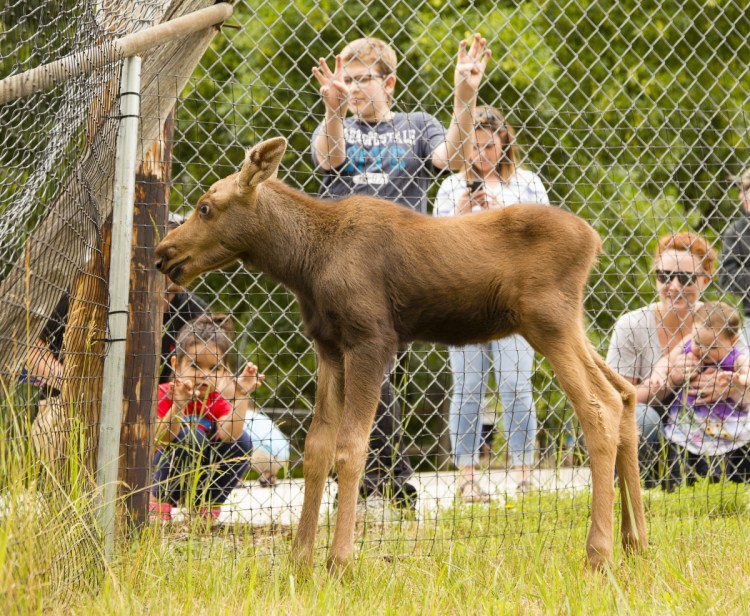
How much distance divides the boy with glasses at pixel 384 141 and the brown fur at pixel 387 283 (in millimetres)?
833

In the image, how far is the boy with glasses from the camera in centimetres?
483

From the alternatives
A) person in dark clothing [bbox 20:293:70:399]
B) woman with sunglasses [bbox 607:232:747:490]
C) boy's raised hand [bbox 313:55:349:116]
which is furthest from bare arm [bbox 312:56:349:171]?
woman with sunglasses [bbox 607:232:747:490]

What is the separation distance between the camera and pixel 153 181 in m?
4.46

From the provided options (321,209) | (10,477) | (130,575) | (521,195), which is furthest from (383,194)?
(10,477)

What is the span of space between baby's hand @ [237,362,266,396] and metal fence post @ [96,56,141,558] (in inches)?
43.1

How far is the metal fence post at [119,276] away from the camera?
3.72m

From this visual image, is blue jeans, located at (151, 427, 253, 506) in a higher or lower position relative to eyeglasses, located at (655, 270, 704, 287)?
lower

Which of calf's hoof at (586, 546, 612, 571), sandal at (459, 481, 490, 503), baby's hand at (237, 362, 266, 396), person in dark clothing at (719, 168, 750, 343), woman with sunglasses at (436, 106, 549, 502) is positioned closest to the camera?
calf's hoof at (586, 546, 612, 571)

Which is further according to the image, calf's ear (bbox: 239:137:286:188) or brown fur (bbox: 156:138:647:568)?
calf's ear (bbox: 239:137:286:188)

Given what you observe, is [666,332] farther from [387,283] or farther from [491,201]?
[387,283]

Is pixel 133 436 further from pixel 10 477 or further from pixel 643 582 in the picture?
pixel 643 582

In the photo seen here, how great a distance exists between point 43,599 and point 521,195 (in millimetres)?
3640

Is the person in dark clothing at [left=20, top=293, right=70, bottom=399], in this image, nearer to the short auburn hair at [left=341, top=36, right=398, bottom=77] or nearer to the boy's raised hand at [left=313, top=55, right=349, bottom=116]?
the boy's raised hand at [left=313, top=55, right=349, bottom=116]

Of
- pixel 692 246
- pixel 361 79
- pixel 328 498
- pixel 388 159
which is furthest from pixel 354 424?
pixel 692 246
